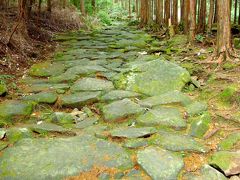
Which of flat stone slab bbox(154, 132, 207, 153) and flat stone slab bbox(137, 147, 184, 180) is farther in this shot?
flat stone slab bbox(154, 132, 207, 153)

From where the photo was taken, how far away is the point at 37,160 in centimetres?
264

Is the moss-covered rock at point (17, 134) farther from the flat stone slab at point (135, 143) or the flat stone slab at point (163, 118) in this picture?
the flat stone slab at point (163, 118)

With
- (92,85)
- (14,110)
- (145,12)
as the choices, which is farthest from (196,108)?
(145,12)

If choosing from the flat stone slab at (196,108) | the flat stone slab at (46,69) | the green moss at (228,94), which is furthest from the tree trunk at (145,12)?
the flat stone slab at (196,108)

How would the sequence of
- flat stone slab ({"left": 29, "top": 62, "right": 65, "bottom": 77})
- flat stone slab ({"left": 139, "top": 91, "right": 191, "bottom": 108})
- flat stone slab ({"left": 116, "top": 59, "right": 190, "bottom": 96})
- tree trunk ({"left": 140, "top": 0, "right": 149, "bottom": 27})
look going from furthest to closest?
tree trunk ({"left": 140, "top": 0, "right": 149, "bottom": 27}) → flat stone slab ({"left": 29, "top": 62, "right": 65, "bottom": 77}) → flat stone slab ({"left": 116, "top": 59, "right": 190, "bottom": 96}) → flat stone slab ({"left": 139, "top": 91, "right": 191, "bottom": 108})

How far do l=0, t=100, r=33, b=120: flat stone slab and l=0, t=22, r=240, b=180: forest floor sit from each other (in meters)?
0.01

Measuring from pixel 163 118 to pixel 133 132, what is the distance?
1.53ft

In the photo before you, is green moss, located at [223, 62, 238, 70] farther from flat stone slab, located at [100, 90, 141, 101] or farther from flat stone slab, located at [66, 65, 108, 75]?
flat stone slab, located at [66, 65, 108, 75]

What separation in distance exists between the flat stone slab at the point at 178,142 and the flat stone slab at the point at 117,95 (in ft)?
3.86

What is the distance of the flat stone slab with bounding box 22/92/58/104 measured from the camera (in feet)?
13.7

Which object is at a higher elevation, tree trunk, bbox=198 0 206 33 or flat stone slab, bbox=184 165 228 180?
tree trunk, bbox=198 0 206 33

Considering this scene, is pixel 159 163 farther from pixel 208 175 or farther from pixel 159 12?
pixel 159 12

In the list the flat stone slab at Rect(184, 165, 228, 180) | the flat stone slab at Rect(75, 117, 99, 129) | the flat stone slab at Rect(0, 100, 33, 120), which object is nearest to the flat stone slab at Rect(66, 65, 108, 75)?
the flat stone slab at Rect(0, 100, 33, 120)

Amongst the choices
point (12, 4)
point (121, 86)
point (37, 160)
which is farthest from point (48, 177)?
point (12, 4)
